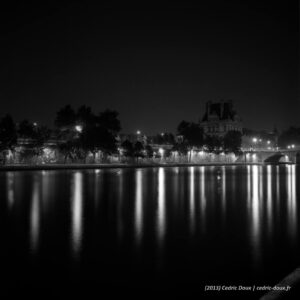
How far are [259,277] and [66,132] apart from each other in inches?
3046

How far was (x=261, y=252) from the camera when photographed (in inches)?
384

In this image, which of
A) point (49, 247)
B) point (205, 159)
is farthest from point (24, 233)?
point (205, 159)

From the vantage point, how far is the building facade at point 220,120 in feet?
489

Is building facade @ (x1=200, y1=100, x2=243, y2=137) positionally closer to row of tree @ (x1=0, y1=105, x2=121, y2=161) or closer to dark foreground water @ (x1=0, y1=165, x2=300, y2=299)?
row of tree @ (x1=0, y1=105, x2=121, y2=161)

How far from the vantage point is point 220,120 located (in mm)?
150750

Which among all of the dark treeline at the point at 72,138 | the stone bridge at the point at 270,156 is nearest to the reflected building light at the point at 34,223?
the dark treeline at the point at 72,138

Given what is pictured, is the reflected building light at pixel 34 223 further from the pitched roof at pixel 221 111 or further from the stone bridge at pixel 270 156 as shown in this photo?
the pitched roof at pixel 221 111

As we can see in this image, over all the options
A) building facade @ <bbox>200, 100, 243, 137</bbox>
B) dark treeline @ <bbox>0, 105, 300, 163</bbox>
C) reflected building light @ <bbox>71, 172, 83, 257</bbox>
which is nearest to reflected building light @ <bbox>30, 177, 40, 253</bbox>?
reflected building light @ <bbox>71, 172, 83, 257</bbox>

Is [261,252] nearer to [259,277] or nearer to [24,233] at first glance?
[259,277]

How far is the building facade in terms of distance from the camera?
149 metres

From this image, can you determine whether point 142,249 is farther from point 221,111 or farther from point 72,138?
point 221,111

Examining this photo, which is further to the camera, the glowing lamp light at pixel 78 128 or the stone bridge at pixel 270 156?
the stone bridge at pixel 270 156

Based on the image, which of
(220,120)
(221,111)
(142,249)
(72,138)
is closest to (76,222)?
(142,249)

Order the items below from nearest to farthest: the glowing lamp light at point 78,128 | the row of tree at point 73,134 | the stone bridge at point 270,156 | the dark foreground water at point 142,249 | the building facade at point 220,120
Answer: the dark foreground water at point 142,249 → the row of tree at point 73,134 → the glowing lamp light at point 78,128 → the stone bridge at point 270,156 → the building facade at point 220,120
